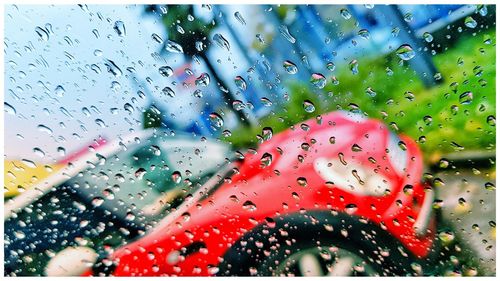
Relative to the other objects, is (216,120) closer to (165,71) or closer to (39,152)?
(165,71)

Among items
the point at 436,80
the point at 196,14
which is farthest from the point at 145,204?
the point at 436,80

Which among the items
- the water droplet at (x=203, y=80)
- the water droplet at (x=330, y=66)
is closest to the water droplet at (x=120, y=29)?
the water droplet at (x=203, y=80)

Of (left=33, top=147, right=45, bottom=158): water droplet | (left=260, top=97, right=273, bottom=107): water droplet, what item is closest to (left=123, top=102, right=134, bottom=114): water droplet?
(left=33, top=147, right=45, bottom=158): water droplet

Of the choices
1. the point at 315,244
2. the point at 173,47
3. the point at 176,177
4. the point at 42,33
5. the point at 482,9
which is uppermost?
the point at 42,33

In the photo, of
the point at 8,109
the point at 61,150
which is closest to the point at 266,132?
the point at 61,150

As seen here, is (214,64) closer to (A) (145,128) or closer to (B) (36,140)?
(A) (145,128)
